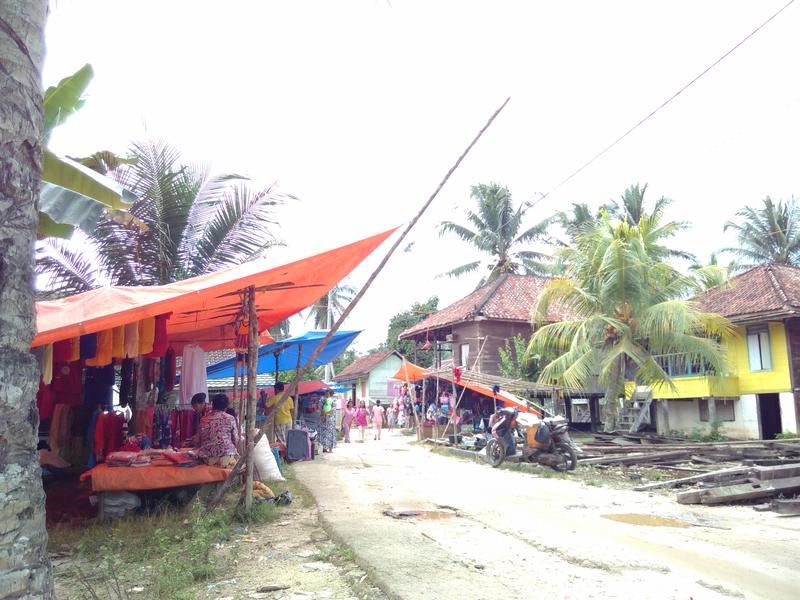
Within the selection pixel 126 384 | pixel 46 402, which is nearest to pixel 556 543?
pixel 46 402

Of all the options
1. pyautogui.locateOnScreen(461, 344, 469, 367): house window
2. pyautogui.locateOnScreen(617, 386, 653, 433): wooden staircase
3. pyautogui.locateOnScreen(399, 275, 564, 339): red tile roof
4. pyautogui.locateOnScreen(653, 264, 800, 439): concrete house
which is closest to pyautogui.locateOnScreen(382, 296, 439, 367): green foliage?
pyautogui.locateOnScreen(399, 275, 564, 339): red tile roof

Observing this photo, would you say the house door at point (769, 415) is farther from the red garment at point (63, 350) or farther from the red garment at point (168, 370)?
the red garment at point (63, 350)

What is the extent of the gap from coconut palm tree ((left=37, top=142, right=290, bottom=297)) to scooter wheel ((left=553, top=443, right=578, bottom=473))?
6.90 meters

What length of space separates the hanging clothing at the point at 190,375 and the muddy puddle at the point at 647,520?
640cm

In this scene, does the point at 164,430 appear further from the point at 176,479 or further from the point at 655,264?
the point at 655,264

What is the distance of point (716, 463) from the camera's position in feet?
41.4

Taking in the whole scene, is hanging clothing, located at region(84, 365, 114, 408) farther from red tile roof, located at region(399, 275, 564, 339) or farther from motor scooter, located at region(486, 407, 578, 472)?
red tile roof, located at region(399, 275, 564, 339)

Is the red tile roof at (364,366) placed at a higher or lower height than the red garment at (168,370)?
higher

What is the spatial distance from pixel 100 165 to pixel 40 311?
3.34 meters

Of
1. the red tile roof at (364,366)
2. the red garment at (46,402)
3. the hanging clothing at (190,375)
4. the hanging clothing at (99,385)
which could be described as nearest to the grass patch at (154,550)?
the red garment at (46,402)

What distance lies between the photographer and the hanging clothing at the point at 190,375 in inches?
407

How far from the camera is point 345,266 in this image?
7871 mm

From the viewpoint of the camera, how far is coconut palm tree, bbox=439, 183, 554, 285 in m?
30.5

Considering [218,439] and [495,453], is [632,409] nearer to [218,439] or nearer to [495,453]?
[495,453]
